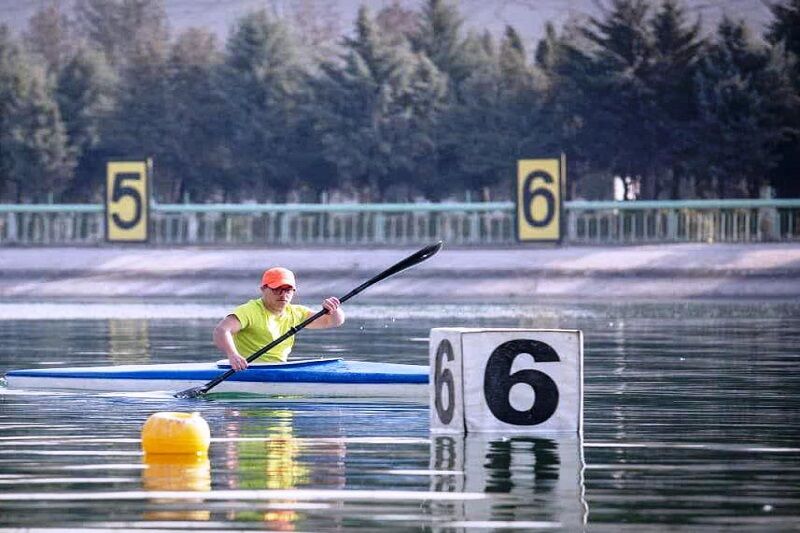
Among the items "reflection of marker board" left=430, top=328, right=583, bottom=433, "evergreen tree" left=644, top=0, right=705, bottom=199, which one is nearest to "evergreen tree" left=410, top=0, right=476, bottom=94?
"evergreen tree" left=644, top=0, right=705, bottom=199

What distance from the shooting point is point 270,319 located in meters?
19.8

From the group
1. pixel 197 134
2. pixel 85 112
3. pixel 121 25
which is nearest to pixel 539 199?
pixel 197 134

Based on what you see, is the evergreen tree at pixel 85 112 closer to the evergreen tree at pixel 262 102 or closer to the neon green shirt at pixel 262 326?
the evergreen tree at pixel 262 102

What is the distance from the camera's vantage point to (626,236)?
57625 millimetres

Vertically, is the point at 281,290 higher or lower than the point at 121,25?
lower

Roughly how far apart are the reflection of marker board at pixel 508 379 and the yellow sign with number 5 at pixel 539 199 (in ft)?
132

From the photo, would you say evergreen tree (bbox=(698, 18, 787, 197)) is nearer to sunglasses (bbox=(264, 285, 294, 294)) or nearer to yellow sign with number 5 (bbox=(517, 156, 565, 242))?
yellow sign with number 5 (bbox=(517, 156, 565, 242))

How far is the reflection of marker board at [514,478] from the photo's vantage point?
11.2m

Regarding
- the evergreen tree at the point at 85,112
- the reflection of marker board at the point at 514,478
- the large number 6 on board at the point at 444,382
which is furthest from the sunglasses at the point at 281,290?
the evergreen tree at the point at 85,112

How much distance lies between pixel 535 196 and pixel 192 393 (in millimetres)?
36782

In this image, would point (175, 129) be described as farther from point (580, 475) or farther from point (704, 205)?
point (580, 475)

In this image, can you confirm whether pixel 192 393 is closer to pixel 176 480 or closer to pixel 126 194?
pixel 176 480

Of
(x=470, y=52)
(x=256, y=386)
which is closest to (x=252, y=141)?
(x=470, y=52)

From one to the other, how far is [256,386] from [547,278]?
3274 cm
